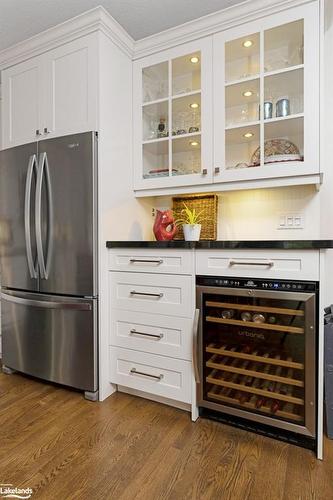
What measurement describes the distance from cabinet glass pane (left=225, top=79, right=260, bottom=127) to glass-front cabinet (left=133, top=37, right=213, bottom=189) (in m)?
0.12

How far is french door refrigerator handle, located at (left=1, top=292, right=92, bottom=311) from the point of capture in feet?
6.00

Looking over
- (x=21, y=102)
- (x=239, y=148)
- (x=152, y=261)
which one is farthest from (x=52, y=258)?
(x=239, y=148)

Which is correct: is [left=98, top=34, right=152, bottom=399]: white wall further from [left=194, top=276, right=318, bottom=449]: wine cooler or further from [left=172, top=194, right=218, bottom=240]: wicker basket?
[left=194, top=276, right=318, bottom=449]: wine cooler

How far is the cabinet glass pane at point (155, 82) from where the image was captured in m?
2.07

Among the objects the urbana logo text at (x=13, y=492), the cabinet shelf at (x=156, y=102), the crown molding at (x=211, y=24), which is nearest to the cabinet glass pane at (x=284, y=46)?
the crown molding at (x=211, y=24)

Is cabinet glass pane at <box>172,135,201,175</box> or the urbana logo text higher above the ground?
cabinet glass pane at <box>172,135,201,175</box>

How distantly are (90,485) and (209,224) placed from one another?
1626 mm

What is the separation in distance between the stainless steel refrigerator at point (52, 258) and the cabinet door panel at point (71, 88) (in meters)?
0.12

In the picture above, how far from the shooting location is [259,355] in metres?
1.47

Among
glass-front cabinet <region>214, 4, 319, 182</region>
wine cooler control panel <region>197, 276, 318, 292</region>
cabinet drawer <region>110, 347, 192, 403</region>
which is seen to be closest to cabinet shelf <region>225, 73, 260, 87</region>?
glass-front cabinet <region>214, 4, 319, 182</region>

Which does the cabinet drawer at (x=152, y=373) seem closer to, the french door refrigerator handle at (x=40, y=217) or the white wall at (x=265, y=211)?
the french door refrigerator handle at (x=40, y=217)

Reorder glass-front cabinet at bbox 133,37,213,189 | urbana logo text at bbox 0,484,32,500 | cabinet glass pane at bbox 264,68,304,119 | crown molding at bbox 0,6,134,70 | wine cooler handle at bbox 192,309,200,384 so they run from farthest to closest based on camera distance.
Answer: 1. glass-front cabinet at bbox 133,37,213,189
2. crown molding at bbox 0,6,134,70
3. cabinet glass pane at bbox 264,68,304,119
4. wine cooler handle at bbox 192,309,200,384
5. urbana logo text at bbox 0,484,32,500

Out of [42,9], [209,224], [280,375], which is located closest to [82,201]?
[209,224]

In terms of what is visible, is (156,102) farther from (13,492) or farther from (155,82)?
(13,492)
